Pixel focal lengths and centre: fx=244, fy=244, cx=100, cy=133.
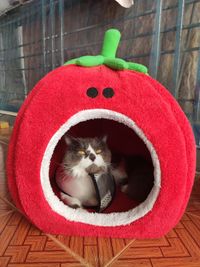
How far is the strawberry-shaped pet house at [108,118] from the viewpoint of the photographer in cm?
72

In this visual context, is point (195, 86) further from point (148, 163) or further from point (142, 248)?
point (142, 248)

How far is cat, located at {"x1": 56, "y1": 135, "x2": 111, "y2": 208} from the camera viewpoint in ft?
3.14

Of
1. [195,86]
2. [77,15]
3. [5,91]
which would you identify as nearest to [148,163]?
[195,86]

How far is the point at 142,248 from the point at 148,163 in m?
0.43

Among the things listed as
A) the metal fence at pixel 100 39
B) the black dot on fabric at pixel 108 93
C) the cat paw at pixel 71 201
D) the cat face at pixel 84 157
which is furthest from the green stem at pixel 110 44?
the metal fence at pixel 100 39

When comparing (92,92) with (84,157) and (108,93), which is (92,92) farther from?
(84,157)

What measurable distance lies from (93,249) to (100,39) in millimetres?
1629

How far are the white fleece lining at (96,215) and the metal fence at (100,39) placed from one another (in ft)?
2.63

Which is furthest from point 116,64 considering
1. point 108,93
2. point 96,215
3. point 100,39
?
point 100,39

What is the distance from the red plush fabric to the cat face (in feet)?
0.77

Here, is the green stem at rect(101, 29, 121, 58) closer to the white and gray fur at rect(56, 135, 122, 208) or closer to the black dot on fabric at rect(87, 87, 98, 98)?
the black dot on fabric at rect(87, 87, 98, 98)

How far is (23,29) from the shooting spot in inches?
104

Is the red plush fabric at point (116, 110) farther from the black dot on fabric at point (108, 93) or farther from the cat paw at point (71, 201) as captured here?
the cat paw at point (71, 201)

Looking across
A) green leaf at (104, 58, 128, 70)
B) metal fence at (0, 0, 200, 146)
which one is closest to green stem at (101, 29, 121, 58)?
green leaf at (104, 58, 128, 70)
